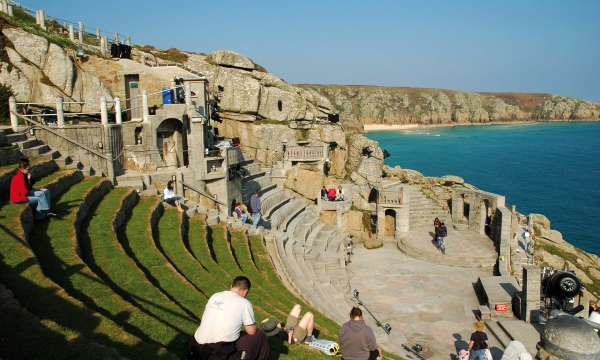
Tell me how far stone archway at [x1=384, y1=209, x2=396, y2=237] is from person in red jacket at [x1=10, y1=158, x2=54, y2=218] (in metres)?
20.9

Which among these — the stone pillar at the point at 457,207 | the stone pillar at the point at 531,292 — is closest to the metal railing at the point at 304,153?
the stone pillar at the point at 457,207

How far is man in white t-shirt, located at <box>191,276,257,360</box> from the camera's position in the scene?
6.08 meters

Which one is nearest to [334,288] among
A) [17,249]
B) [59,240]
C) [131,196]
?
[131,196]

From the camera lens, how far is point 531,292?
15727 mm

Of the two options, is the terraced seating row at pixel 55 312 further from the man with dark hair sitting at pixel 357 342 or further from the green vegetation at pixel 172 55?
the green vegetation at pixel 172 55

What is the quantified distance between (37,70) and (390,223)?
22.8m

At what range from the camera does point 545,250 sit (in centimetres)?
2984

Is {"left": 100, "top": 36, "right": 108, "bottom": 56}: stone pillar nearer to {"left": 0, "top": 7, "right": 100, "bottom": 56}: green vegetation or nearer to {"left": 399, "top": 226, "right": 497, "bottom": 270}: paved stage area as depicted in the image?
{"left": 0, "top": 7, "right": 100, "bottom": 56}: green vegetation

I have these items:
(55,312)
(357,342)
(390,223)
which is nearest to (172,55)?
(390,223)

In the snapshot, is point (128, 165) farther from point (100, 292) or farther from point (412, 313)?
point (412, 313)

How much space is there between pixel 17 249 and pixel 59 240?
1.54 meters

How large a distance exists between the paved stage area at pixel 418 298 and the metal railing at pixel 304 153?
345 inches

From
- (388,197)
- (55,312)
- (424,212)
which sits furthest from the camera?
(424,212)

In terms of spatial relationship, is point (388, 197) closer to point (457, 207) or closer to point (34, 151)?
point (457, 207)
